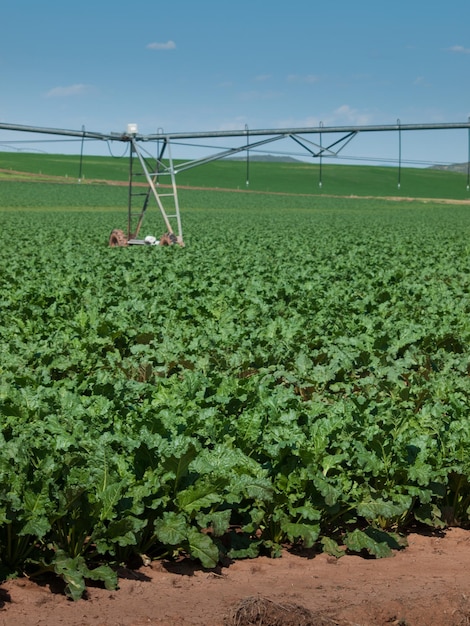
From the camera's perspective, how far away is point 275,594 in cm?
440

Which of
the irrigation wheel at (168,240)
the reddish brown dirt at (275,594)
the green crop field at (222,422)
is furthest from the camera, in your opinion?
the irrigation wheel at (168,240)

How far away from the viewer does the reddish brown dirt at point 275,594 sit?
13.6 feet

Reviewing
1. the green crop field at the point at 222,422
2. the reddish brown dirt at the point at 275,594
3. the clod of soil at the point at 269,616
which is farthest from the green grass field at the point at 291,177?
the clod of soil at the point at 269,616

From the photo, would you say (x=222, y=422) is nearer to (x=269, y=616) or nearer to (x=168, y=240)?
(x=269, y=616)

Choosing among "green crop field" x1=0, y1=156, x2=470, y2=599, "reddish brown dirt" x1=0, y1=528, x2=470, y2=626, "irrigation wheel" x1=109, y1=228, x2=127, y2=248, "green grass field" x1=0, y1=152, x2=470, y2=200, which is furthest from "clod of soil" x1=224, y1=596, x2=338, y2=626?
"green grass field" x1=0, y1=152, x2=470, y2=200

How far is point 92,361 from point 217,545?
3716 mm

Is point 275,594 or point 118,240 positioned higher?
point 118,240

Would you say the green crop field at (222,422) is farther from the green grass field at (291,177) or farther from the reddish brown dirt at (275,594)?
the green grass field at (291,177)

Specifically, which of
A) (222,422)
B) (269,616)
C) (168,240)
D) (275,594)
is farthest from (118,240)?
(269,616)

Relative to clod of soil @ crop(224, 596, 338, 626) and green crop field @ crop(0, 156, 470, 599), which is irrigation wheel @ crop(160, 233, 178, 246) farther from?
clod of soil @ crop(224, 596, 338, 626)

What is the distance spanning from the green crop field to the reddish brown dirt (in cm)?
13

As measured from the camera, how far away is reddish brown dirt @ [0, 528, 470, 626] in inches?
163

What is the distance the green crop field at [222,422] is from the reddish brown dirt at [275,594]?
0.13m

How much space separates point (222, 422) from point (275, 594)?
1.70 meters
